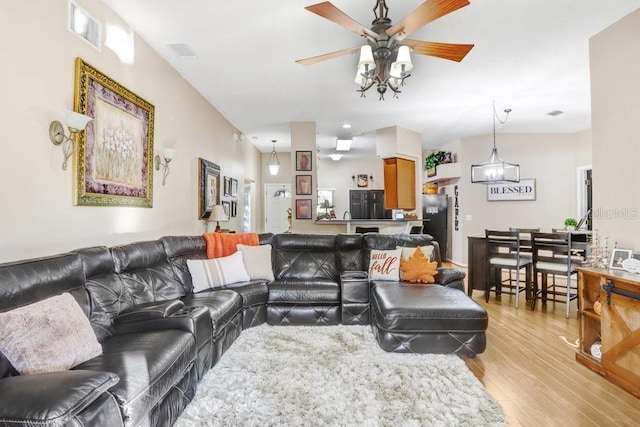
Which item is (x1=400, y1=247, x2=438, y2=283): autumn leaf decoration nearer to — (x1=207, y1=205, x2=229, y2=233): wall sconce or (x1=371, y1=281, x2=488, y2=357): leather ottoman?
(x1=371, y1=281, x2=488, y2=357): leather ottoman

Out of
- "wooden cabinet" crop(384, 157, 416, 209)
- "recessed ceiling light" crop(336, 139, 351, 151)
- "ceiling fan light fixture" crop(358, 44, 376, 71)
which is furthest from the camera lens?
"recessed ceiling light" crop(336, 139, 351, 151)

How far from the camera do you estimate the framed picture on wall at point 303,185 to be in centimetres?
629

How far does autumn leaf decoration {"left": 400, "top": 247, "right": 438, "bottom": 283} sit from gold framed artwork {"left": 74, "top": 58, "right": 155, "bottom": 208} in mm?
2794

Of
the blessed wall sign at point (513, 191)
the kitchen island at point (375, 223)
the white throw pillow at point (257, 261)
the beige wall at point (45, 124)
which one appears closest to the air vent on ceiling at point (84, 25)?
the beige wall at point (45, 124)

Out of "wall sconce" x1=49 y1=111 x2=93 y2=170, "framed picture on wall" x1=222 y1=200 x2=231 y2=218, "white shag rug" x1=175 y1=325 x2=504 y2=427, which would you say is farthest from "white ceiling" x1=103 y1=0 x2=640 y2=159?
"white shag rug" x1=175 y1=325 x2=504 y2=427

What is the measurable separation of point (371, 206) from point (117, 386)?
29.2 ft

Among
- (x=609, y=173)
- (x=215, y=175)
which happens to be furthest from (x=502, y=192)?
(x=215, y=175)

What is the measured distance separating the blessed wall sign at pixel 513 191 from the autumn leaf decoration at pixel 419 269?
181 inches

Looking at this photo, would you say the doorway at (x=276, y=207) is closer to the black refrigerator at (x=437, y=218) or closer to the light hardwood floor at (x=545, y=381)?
the black refrigerator at (x=437, y=218)

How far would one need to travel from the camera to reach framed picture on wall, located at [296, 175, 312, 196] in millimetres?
6293

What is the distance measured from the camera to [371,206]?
991 centimetres

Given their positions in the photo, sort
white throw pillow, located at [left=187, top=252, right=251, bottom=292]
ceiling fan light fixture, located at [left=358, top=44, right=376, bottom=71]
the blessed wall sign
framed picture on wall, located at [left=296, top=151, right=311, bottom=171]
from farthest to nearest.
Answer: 1. the blessed wall sign
2. framed picture on wall, located at [left=296, top=151, right=311, bottom=171]
3. white throw pillow, located at [left=187, top=252, right=251, bottom=292]
4. ceiling fan light fixture, located at [left=358, top=44, right=376, bottom=71]

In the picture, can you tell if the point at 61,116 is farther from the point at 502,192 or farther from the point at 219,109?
the point at 502,192

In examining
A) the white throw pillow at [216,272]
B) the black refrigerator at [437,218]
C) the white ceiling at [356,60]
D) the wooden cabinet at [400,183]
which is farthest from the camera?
the black refrigerator at [437,218]
